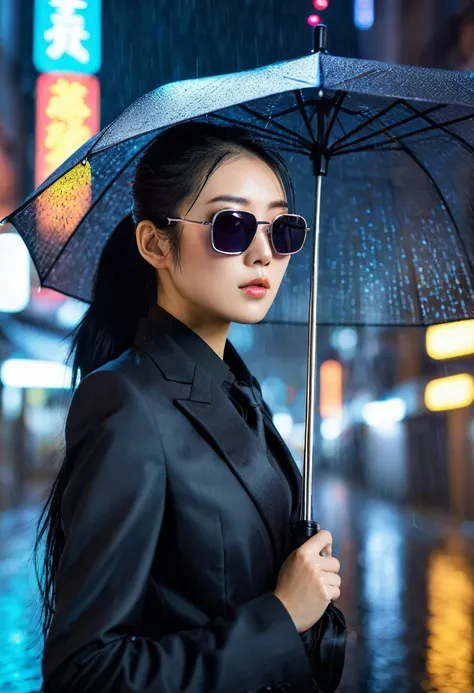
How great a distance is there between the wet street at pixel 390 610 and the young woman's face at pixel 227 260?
124cm

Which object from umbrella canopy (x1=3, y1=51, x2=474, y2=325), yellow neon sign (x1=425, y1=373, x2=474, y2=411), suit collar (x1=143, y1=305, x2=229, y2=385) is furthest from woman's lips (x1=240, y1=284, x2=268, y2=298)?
yellow neon sign (x1=425, y1=373, x2=474, y2=411)

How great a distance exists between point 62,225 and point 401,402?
989 inches

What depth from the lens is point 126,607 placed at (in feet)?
5.05

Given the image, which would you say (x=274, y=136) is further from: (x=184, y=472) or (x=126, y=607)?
(x=126, y=607)

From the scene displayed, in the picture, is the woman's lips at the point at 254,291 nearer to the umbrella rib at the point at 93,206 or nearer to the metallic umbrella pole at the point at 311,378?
the metallic umbrella pole at the point at 311,378

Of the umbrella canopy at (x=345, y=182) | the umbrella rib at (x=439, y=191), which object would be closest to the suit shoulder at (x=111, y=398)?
the umbrella canopy at (x=345, y=182)

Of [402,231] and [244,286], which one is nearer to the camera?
[244,286]

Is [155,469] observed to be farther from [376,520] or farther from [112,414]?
[376,520]

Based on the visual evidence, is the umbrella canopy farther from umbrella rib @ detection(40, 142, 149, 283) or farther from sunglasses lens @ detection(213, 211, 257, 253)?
sunglasses lens @ detection(213, 211, 257, 253)

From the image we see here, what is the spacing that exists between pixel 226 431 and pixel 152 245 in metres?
0.53

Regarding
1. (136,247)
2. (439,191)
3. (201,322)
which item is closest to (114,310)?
(136,247)

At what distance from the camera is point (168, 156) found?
79.4 inches

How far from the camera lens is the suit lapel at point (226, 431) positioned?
177 centimetres

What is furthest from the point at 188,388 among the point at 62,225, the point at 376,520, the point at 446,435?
the point at 446,435
